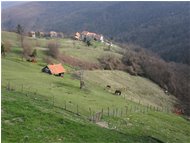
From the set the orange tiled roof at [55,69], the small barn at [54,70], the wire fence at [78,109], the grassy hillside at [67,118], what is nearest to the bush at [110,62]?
the orange tiled roof at [55,69]

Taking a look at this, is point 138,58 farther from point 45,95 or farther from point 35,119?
point 35,119

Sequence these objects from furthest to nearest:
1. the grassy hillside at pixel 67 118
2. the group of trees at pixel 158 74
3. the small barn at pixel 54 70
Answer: the group of trees at pixel 158 74, the small barn at pixel 54 70, the grassy hillside at pixel 67 118

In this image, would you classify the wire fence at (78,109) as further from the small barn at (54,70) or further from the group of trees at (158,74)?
the group of trees at (158,74)

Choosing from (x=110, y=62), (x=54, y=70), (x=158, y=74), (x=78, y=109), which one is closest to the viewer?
(x=78, y=109)

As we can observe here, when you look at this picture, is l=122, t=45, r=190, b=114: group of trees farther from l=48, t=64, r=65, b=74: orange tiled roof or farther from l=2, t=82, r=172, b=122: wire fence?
l=2, t=82, r=172, b=122: wire fence

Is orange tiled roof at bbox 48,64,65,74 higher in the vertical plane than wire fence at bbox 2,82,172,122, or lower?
higher

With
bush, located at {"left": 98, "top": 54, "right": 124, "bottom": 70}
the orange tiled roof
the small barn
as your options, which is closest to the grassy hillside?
the small barn

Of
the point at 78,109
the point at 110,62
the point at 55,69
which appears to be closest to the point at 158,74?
the point at 110,62

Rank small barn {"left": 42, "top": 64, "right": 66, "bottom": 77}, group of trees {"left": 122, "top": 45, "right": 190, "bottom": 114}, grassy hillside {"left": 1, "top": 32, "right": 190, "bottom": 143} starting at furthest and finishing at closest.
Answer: group of trees {"left": 122, "top": 45, "right": 190, "bottom": 114}, small barn {"left": 42, "top": 64, "right": 66, "bottom": 77}, grassy hillside {"left": 1, "top": 32, "right": 190, "bottom": 143}

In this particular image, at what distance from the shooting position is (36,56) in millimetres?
105125

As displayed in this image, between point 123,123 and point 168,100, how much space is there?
53744 millimetres

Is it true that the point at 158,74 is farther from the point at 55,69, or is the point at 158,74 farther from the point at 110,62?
the point at 55,69

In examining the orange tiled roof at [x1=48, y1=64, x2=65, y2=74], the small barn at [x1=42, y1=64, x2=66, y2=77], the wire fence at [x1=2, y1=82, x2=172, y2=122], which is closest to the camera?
the wire fence at [x1=2, y1=82, x2=172, y2=122]

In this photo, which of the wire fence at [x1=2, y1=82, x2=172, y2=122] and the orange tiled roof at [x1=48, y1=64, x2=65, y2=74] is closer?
the wire fence at [x1=2, y1=82, x2=172, y2=122]
